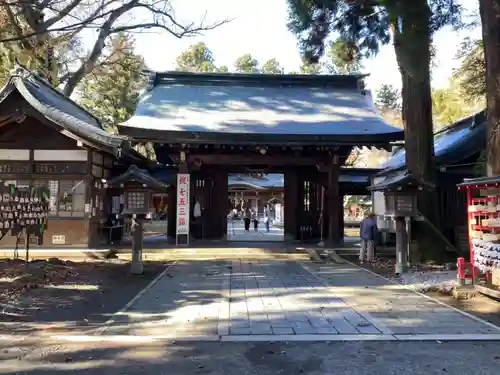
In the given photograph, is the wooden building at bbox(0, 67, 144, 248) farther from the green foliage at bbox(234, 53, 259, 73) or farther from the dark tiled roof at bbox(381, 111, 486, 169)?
the green foliage at bbox(234, 53, 259, 73)

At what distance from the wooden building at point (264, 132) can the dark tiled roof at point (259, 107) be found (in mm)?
34

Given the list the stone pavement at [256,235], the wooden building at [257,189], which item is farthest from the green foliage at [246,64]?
the stone pavement at [256,235]

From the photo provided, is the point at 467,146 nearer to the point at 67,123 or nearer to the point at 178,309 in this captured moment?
the point at 178,309

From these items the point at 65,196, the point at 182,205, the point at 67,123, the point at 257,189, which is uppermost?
the point at 67,123

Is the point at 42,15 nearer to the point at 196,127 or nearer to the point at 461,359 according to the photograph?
the point at 196,127

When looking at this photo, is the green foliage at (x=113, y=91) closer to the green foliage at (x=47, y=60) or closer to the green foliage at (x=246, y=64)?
the green foliage at (x=47, y=60)

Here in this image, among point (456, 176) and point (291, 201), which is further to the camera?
point (291, 201)

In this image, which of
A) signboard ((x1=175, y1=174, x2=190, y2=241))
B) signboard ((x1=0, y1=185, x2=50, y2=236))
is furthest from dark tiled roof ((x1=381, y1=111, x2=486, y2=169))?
signboard ((x1=0, y1=185, x2=50, y2=236))

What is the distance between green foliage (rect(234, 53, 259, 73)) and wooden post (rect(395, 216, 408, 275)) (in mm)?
38549

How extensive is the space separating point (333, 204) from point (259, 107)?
486 centimetres

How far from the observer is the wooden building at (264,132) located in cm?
1487

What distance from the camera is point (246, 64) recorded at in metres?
48.2

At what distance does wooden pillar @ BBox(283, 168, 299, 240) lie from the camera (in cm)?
1764

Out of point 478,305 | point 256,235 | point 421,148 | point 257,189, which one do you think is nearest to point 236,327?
point 478,305
